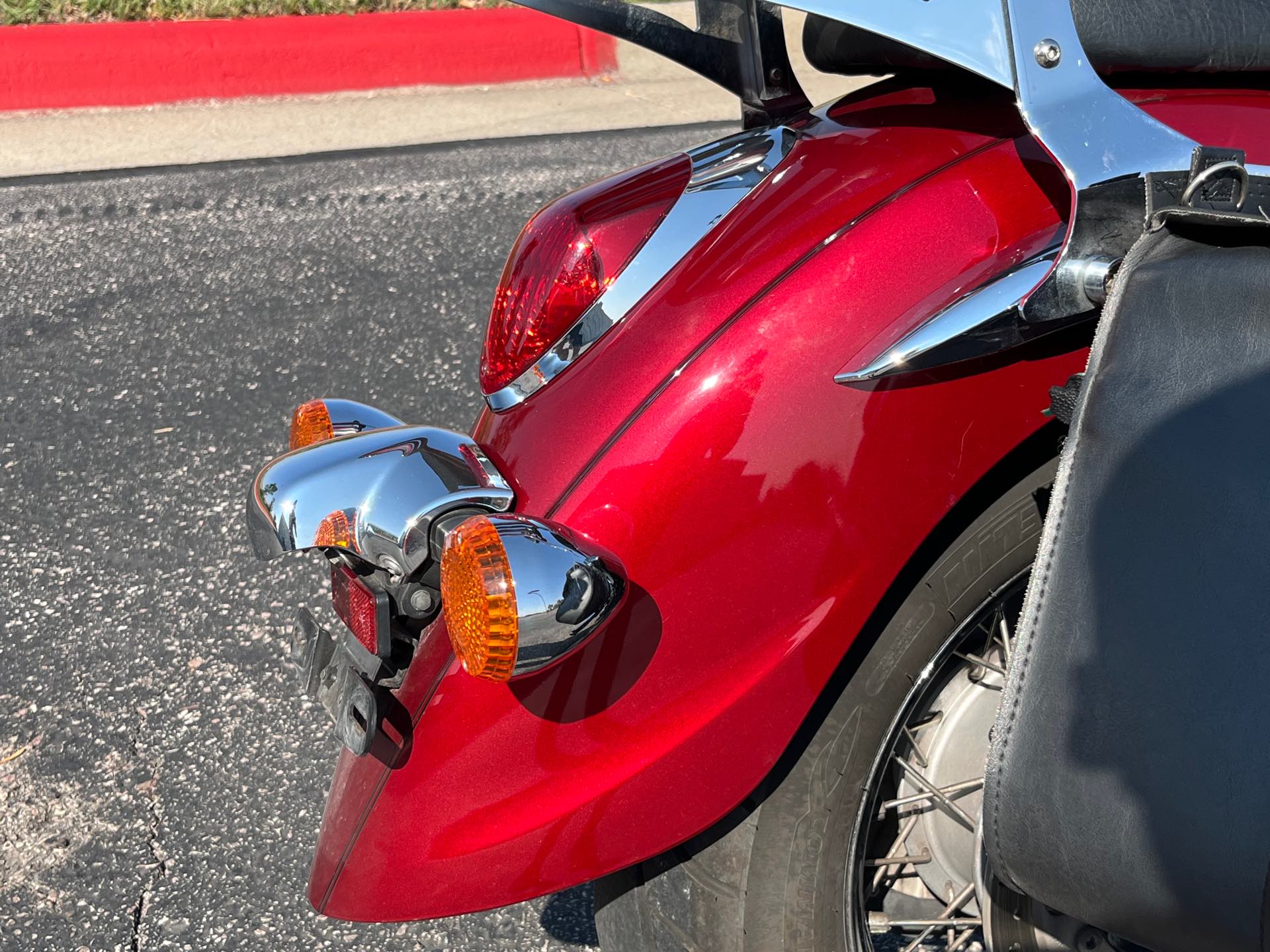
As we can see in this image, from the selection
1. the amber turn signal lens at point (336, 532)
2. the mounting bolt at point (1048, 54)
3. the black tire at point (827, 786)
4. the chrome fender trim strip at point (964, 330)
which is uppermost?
the mounting bolt at point (1048, 54)

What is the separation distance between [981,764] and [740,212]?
77 centimetres

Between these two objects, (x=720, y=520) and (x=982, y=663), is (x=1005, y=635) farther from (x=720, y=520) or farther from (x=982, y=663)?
(x=720, y=520)

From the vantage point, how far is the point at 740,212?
4.95ft

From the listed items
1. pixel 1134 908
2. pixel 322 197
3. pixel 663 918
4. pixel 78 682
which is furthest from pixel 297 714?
pixel 322 197

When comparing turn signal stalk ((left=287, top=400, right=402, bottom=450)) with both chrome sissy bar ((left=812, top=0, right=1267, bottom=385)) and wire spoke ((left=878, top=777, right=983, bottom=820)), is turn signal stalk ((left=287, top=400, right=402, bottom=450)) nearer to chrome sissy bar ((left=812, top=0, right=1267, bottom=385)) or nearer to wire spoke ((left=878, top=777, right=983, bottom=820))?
chrome sissy bar ((left=812, top=0, right=1267, bottom=385))

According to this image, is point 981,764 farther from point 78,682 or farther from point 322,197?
point 322,197

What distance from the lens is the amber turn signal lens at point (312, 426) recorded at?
1653 millimetres

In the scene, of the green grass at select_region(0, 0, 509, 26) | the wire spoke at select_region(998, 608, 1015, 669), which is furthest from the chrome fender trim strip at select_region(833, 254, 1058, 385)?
the green grass at select_region(0, 0, 509, 26)

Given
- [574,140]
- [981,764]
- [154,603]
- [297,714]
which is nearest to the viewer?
[981,764]

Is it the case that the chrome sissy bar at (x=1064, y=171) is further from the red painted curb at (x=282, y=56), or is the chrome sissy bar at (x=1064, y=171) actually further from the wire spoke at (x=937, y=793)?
the red painted curb at (x=282, y=56)

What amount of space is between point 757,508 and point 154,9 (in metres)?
5.73

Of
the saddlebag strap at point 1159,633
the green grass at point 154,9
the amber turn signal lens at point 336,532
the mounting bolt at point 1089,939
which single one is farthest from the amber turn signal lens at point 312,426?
the green grass at point 154,9

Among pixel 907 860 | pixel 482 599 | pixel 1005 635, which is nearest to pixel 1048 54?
pixel 1005 635

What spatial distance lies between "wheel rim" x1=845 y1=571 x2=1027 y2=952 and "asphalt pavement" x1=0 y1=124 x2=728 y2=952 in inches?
24.7
